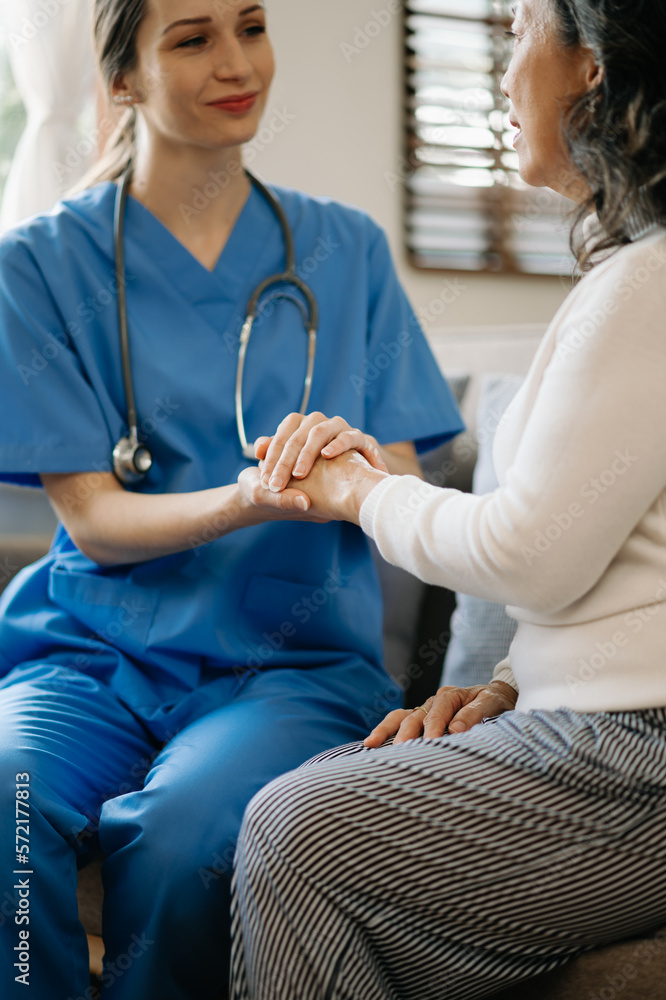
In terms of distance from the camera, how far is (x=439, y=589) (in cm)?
150

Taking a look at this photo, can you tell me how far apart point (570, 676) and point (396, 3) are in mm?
2180

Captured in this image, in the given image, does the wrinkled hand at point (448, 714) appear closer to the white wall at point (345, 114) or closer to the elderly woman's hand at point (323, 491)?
the elderly woman's hand at point (323, 491)

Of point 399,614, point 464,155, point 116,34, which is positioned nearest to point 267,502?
point 399,614

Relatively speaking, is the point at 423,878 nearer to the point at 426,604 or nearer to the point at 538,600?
the point at 538,600

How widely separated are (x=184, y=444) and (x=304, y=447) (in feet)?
0.82

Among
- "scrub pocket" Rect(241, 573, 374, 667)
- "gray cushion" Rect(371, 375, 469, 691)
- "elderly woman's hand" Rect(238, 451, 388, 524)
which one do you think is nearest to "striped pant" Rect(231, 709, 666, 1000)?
"elderly woman's hand" Rect(238, 451, 388, 524)

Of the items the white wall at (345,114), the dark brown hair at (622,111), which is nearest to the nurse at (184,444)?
the dark brown hair at (622,111)

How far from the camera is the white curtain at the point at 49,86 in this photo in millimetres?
1945

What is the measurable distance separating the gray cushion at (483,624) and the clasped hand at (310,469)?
1.19ft

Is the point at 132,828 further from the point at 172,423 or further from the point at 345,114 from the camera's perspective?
the point at 345,114

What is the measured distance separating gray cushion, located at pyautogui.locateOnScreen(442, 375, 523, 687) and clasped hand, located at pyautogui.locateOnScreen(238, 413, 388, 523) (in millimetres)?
362

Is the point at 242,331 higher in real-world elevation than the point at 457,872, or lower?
higher

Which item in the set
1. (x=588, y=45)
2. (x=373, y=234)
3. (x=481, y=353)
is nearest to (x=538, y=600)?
(x=588, y=45)

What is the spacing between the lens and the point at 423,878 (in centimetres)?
71
